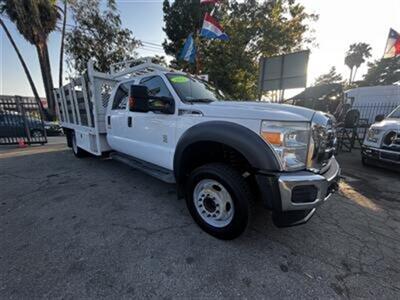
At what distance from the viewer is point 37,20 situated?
16.6 m

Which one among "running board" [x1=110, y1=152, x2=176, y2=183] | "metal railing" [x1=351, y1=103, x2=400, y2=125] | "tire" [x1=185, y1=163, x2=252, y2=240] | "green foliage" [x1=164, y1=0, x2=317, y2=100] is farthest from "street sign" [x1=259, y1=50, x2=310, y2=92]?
"metal railing" [x1=351, y1=103, x2=400, y2=125]

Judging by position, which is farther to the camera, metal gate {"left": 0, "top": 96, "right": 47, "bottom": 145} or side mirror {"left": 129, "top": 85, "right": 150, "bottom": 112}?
metal gate {"left": 0, "top": 96, "right": 47, "bottom": 145}

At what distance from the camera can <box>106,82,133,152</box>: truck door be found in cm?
399

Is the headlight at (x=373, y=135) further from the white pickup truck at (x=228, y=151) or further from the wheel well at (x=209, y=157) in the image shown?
the wheel well at (x=209, y=157)

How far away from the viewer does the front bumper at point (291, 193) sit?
6.22ft

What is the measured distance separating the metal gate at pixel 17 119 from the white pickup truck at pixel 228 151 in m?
8.94

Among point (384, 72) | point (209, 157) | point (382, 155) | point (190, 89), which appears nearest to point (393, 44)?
point (382, 155)

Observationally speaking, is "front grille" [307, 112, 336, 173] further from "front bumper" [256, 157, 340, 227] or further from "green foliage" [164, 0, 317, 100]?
"green foliage" [164, 0, 317, 100]

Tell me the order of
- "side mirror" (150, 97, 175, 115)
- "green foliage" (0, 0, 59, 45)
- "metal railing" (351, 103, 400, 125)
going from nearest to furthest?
"side mirror" (150, 97, 175, 115) < "metal railing" (351, 103, 400, 125) < "green foliage" (0, 0, 59, 45)

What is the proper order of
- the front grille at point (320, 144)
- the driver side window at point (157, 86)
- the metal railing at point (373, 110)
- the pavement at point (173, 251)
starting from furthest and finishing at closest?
the metal railing at point (373, 110), the driver side window at point (157, 86), the front grille at point (320, 144), the pavement at point (173, 251)

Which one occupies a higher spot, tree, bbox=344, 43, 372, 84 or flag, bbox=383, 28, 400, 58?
tree, bbox=344, 43, 372, 84

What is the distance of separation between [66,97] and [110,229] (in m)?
5.00

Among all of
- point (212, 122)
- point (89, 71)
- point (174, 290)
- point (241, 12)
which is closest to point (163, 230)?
point (174, 290)

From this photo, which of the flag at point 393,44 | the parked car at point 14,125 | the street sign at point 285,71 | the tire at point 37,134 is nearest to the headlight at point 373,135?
the street sign at point 285,71
